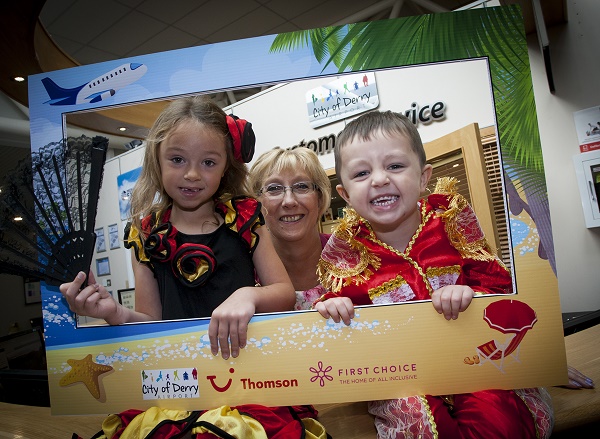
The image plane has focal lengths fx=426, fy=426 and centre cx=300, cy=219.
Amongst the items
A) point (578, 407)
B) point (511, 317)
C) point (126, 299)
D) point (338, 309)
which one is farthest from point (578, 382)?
point (126, 299)

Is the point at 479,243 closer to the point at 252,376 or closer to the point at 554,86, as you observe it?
the point at 252,376

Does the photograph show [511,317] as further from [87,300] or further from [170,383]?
[87,300]

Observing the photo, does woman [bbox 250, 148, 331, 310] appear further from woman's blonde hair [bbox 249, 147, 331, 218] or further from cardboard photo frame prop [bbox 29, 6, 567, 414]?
cardboard photo frame prop [bbox 29, 6, 567, 414]

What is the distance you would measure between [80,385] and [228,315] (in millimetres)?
367

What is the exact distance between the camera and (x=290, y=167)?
39.1 inches

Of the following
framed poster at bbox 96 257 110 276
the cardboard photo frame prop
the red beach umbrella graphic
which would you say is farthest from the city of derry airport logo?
the red beach umbrella graphic

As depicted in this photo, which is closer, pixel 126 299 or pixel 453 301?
pixel 453 301

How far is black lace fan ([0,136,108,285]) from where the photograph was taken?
882 millimetres

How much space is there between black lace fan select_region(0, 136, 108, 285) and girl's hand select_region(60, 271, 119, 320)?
0.02 metres

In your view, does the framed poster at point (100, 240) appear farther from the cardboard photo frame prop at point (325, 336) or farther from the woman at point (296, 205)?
the woman at point (296, 205)

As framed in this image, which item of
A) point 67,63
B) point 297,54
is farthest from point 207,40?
point 297,54

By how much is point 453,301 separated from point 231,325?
1.37ft

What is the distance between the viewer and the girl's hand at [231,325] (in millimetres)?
817

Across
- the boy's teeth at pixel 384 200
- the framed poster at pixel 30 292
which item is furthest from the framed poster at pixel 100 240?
the framed poster at pixel 30 292
